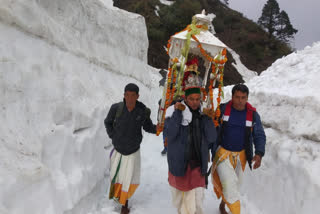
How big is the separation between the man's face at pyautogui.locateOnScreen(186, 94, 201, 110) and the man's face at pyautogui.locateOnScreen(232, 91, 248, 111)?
0.54m

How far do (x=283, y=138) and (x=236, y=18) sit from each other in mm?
30972

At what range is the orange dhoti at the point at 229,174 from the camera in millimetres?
2527

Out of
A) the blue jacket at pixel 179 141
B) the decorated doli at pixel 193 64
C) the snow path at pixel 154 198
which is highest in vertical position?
the decorated doli at pixel 193 64

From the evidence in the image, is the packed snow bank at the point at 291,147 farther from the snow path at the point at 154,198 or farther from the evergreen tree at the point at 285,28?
the evergreen tree at the point at 285,28

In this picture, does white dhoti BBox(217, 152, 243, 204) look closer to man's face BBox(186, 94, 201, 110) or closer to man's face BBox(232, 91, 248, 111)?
man's face BBox(232, 91, 248, 111)

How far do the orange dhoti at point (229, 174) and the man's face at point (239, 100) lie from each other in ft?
1.85

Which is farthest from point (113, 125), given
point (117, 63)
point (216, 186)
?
point (117, 63)

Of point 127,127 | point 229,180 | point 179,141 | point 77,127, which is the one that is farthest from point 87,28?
point 229,180

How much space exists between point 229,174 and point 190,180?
0.56 m

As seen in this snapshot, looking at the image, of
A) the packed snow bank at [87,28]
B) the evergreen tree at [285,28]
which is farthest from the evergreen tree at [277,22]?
the packed snow bank at [87,28]

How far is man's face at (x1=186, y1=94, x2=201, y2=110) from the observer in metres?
2.34

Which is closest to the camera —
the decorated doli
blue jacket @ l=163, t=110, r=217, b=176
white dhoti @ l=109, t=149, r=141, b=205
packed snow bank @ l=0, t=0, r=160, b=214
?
packed snow bank @ l=0, t=0, r=160, b=214

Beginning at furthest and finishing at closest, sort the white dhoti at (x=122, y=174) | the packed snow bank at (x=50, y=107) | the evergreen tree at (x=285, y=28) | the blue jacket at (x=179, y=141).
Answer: the evergreen tree at (x=285, y=28)
the white dhoti at (x=122, y=174)
the blue jacket at (x=179, y=141)
the packed snow bank at (x=50, y=107)

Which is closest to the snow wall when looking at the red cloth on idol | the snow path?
the snow path
